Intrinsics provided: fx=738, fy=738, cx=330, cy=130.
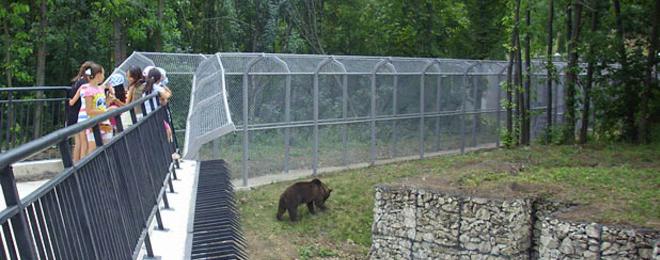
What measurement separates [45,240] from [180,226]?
12.0 feet

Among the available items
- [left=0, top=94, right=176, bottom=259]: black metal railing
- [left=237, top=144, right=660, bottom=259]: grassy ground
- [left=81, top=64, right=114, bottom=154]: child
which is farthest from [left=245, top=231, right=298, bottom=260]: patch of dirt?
[left=0, top=94, right=176, bottom=259]: black metal railing

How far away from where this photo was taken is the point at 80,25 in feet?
60.3

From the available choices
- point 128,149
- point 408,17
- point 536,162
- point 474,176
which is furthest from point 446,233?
point 408,17

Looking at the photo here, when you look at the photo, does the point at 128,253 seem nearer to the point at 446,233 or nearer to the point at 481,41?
the point at 446,233

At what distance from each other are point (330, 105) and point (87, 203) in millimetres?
14202

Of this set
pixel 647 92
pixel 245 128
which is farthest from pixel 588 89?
pixel 245 128

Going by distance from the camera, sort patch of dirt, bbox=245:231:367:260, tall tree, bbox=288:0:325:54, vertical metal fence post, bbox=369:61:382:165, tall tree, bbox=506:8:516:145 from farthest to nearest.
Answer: tall tree, bbox=288:0:325:54 → tall tree, bbox=506:8:516:145 → vertical metal fence post, bbox=369:61:382:165 → patch of dirt, bbox=245:231:367:260

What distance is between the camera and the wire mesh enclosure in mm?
14828

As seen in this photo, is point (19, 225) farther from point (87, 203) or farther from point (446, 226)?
point (446, 226)

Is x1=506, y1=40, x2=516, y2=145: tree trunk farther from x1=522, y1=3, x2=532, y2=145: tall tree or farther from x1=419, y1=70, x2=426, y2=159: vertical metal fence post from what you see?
x1=419, y1=70, x2=426, y2=159: vertical metal fence post

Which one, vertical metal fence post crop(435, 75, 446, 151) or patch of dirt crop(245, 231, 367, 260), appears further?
vertical metal fence post crop(435, 75, 446, 151)

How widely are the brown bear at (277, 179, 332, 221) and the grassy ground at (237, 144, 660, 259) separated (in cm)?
25

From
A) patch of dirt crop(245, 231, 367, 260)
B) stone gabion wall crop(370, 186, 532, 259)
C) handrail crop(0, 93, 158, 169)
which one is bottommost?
patch of dirt crop(245, 231, 367, 260)

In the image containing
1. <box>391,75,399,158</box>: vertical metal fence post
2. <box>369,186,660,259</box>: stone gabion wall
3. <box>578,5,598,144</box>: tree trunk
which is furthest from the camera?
<box>578,5,598,144</box>: tree trunk
